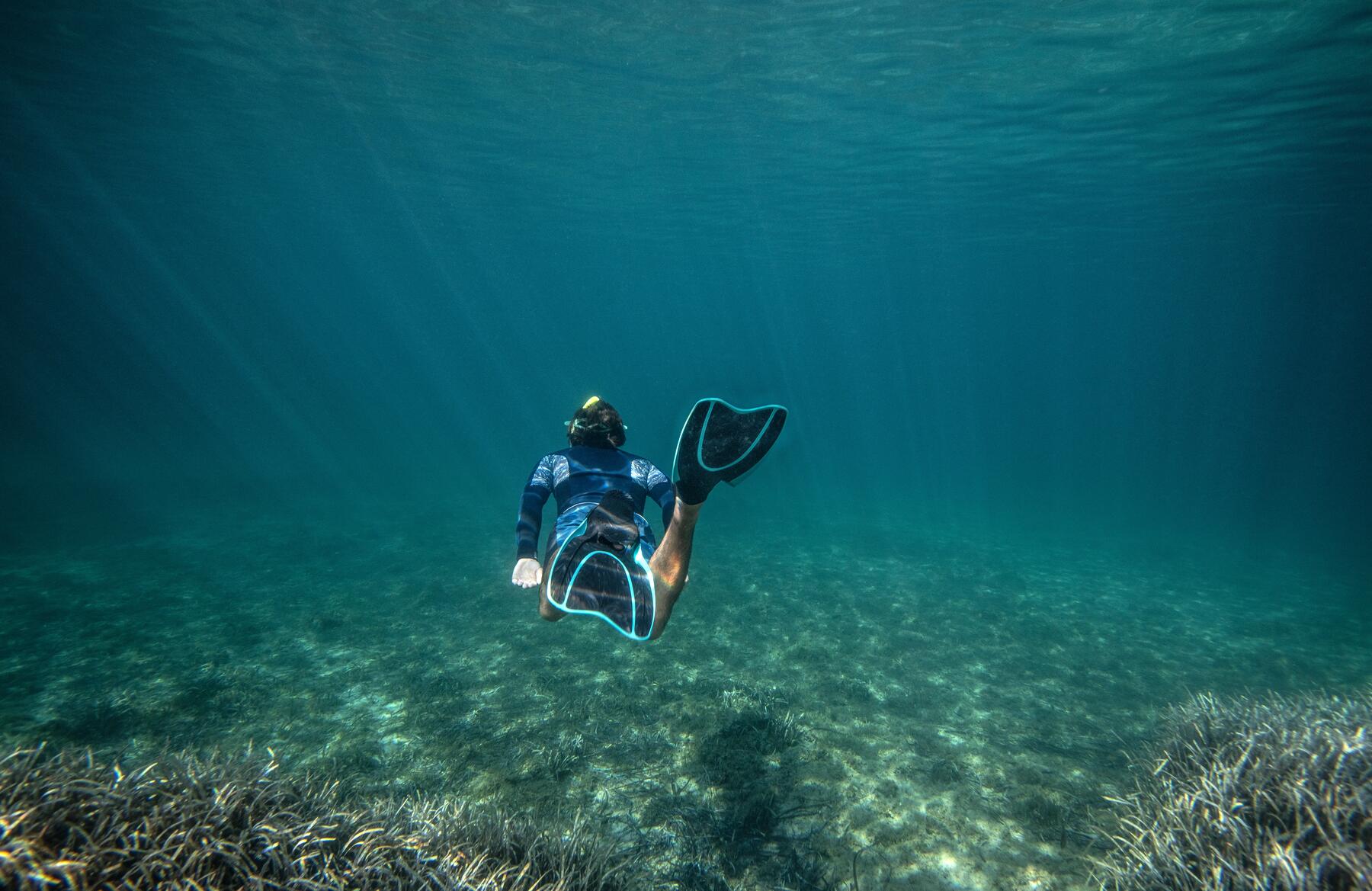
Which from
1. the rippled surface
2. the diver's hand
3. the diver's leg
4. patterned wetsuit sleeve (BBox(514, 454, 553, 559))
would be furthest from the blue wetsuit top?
the rippled surface

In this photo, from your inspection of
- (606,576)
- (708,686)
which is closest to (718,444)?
(606,576)

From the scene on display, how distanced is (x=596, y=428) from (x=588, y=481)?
1.73 feet

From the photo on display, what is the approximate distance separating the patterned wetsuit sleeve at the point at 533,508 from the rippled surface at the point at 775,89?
1255 cm

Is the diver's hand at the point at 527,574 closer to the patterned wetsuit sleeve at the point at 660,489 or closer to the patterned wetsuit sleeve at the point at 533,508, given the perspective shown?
the patterned wetsuit sleeve at the point at 533,508

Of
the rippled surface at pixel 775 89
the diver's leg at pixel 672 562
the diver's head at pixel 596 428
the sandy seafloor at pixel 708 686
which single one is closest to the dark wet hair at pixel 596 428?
the diver's head at pixel 596 428

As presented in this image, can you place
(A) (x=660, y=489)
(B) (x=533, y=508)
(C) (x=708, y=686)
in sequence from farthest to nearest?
(C) (x=708, y=686), (A) (x=660, y=489), (B) (x=533, y=508)

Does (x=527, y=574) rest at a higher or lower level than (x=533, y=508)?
lower

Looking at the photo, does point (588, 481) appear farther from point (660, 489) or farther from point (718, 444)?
point (718, 444)

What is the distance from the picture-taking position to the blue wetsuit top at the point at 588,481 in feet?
16.8

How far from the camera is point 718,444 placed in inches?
167

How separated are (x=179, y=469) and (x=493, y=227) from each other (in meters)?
23.7

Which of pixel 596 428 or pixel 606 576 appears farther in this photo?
pixel 596 428

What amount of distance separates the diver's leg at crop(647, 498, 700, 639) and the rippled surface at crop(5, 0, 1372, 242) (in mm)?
13135

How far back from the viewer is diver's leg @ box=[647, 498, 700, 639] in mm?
4461
